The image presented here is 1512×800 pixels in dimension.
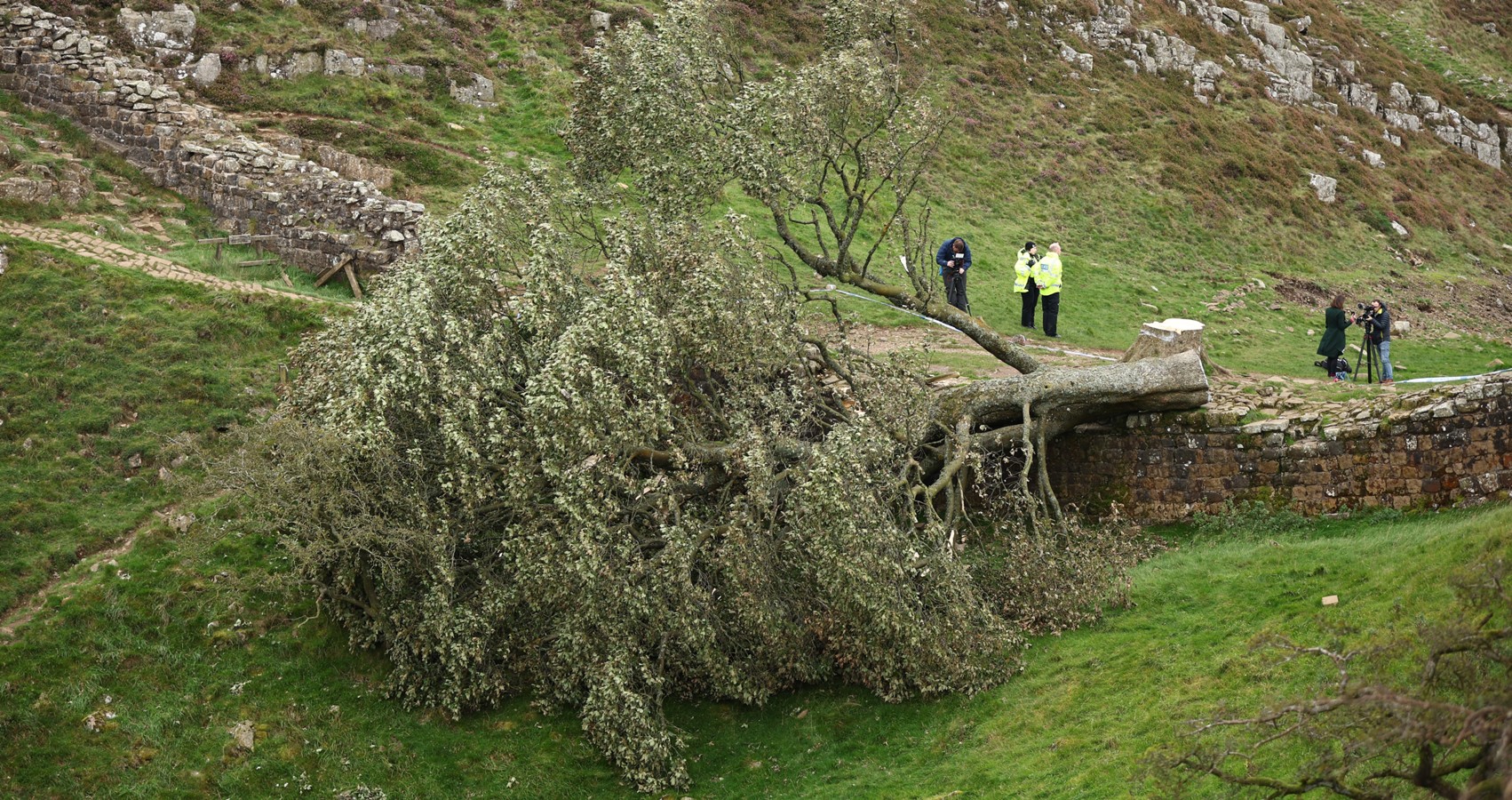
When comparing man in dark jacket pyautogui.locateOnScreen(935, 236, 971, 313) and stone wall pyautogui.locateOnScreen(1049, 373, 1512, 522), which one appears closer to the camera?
stone wall pyautogui.locateOnScreen(1049, 373, 1512, 522)

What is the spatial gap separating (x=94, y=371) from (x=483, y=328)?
34.1ft

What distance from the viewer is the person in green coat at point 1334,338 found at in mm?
28766

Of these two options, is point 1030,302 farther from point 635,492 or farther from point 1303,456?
point 635,492

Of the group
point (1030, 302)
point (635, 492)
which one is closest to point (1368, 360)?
point (1030, 302)

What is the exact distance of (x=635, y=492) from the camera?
17594mm

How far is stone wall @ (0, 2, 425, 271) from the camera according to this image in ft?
96.6

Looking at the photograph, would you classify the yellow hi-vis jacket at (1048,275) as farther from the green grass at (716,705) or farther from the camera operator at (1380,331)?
the green grass at (716,705)

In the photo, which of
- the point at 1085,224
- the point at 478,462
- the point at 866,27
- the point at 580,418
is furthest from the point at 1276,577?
the point at 1085,224

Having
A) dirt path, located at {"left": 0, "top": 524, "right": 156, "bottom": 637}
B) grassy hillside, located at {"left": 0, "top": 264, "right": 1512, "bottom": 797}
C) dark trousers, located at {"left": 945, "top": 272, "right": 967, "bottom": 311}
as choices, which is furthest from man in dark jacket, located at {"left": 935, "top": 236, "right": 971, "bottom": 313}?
dirt path, located at {"left": 0, "top": 524, "right": 156, "bottom": 637}

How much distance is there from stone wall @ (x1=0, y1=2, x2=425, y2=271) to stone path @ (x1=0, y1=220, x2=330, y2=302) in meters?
2.15

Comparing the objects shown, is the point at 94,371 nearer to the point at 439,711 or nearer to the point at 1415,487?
the point at 439,711

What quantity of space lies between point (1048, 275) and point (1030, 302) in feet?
3.47

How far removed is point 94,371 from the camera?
78.7ft

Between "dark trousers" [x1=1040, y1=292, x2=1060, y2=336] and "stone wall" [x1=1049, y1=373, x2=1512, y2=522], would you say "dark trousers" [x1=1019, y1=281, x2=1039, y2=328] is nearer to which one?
"dark trousers" [x1=1040, y1=292, x2=1060, y2=336]
